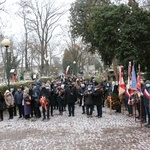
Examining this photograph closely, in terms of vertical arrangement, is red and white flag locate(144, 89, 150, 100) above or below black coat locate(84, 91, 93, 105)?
above

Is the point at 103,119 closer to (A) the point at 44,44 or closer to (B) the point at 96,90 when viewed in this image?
(B) the point at 96,90

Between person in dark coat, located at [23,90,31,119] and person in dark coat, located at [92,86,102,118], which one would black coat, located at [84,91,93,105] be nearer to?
person in dark coat, located at [92,86,102,118]

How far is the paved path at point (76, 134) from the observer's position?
921 cm

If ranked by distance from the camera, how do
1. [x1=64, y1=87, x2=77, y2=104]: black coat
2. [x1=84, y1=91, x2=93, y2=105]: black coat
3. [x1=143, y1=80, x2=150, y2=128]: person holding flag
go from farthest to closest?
[x1=64, y1=87, x2=77, y2=104]: black coat → [x1=84, y1=91, x2=93, y2=105]: black coat → [x1=143, y1=80, x2=150, y2=128]: person holding flag

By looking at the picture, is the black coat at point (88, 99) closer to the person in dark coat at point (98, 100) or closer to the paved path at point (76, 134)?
the person in dark coat at point (98, 100)

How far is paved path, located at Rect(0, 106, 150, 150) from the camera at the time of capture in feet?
30.2

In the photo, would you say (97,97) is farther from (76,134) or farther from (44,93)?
(76,134)

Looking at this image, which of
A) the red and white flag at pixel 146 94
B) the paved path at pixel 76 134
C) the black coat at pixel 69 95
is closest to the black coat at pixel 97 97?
the paved path at pixel 76 134

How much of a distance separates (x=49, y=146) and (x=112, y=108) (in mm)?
8324

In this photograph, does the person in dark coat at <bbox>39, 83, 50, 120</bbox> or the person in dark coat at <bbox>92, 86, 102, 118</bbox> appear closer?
the person in dark coat at <bbox>39, 83, 50, 120</bbox>

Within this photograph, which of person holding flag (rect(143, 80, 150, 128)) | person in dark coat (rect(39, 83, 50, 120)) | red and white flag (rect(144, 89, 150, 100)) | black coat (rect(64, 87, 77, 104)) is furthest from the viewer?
black coat (rect(64, 87, 77, 104))

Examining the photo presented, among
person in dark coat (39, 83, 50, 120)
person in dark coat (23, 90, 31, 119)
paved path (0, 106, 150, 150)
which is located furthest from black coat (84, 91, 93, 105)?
person in dark coat (23, 90, 31, 119)

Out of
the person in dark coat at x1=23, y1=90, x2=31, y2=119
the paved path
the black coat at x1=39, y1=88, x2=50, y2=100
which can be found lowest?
the paved path

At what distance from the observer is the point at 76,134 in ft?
35.9
